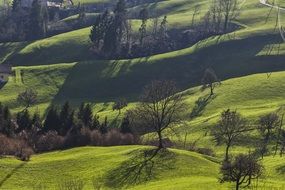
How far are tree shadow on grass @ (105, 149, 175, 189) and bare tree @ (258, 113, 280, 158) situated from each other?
27439 mm

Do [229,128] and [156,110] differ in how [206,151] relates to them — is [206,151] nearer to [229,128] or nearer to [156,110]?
[229,128]

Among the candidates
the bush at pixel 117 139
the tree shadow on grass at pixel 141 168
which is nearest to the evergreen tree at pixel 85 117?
the bush at pixel 117 139

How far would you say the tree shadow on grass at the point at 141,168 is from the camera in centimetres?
7619

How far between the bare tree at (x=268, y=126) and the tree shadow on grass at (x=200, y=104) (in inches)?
874

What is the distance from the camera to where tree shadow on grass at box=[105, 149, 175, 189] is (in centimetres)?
7619

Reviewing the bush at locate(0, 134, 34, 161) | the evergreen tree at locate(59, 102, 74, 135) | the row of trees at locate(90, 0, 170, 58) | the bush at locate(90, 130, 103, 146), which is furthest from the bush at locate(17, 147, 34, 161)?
the row of trees at locate(90, 0, 170, 58)

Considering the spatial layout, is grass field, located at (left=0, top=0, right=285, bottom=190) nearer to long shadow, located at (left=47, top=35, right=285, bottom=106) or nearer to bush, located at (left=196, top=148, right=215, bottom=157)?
long shadow, located at (left=47, top=35, right=285, bottom=106)

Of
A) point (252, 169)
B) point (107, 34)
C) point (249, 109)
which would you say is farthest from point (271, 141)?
point (107, 34)

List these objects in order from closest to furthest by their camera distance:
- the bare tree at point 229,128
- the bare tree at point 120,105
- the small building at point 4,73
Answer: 1. the bare tree at point 229,128
2. the bare tree at point 120,105
3. the small building at point 4,73

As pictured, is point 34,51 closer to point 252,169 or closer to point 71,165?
point 71,165

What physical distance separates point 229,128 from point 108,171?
3167 cm

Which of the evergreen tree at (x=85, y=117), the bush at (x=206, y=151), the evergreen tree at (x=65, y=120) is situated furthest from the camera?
the evergreen tree at (x=85, y=117)

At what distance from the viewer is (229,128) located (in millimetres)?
102562

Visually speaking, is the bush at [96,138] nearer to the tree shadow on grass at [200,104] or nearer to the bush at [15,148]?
the bush at [15,148]
